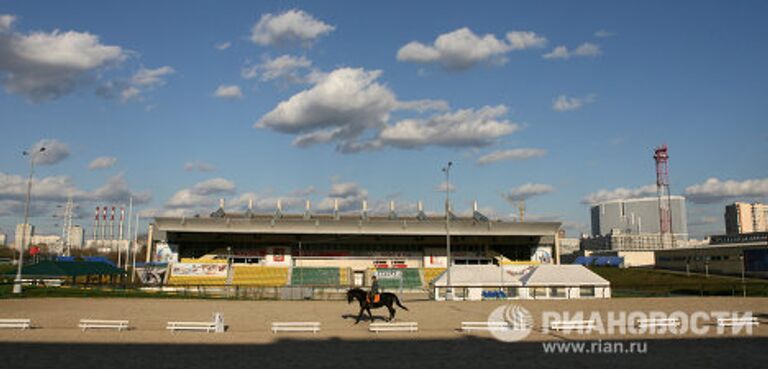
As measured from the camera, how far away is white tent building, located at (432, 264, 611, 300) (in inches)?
1815

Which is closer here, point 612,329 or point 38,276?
point 612,329

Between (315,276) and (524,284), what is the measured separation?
30.2 m

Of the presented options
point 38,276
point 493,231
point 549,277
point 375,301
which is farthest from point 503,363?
point 493,231

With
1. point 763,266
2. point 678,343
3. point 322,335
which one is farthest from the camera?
point 763,266

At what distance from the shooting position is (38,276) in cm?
4981

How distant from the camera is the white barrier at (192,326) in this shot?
69.3ft

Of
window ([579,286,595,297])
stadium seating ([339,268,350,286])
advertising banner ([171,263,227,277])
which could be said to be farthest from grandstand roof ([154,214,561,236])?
window ([579,286,595,297])

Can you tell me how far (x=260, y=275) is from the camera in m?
70.8

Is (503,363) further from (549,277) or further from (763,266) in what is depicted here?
(763,266)

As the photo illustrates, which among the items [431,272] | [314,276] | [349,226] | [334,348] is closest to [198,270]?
→ [314,276]

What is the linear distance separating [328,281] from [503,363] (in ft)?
186

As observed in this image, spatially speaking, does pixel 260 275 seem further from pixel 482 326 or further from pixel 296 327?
pixel 482 326

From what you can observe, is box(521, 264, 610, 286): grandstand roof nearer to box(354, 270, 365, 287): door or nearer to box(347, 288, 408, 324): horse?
box(347, 288, 408, 324): horse

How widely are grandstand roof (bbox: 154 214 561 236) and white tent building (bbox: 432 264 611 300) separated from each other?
27.7m
